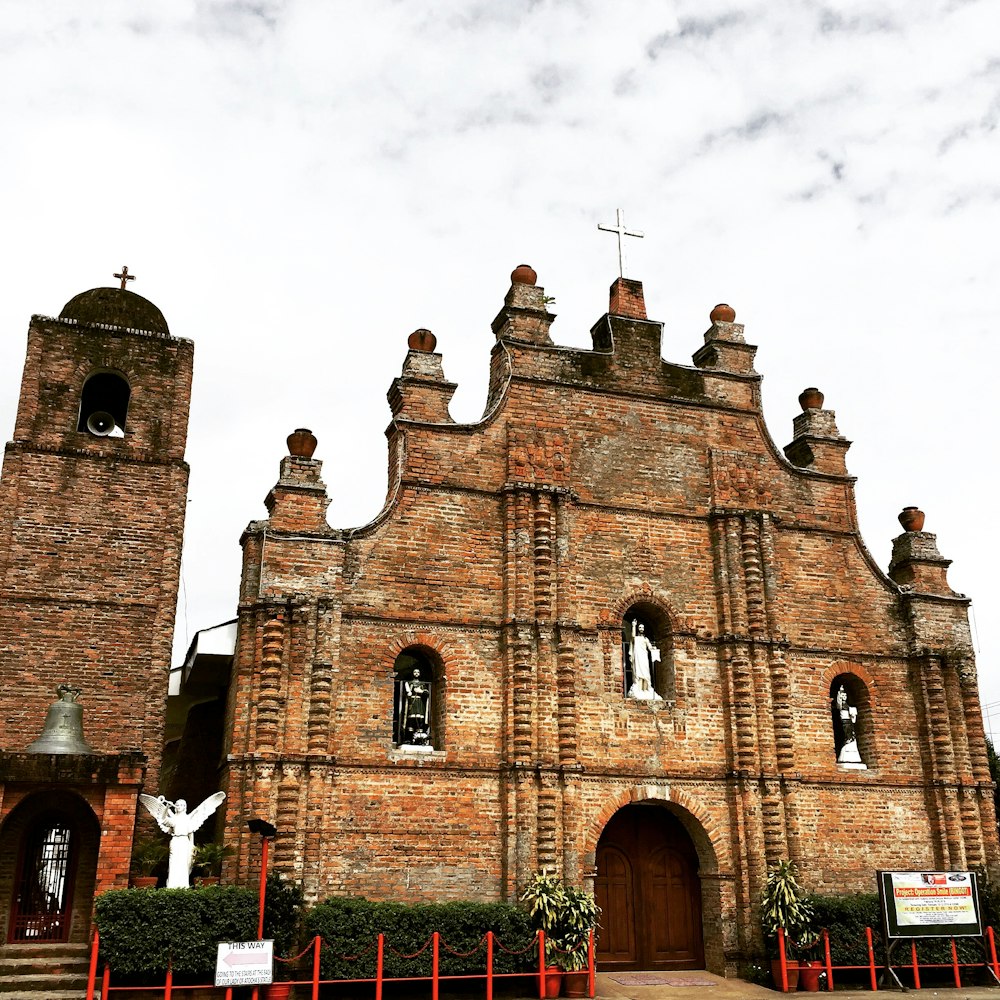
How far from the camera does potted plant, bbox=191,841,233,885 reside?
48.1ft

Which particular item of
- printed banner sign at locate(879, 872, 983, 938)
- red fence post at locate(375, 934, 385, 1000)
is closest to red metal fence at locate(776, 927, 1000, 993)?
printed banner sign at locate(879, 872, 983, 938)

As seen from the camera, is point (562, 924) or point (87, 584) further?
point (87, 584)

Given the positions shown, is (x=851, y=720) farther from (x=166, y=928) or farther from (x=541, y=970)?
(x=166, y=928)

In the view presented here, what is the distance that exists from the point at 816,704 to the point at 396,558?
25.3 feet

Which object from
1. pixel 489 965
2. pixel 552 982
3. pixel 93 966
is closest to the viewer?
pixel 93 966

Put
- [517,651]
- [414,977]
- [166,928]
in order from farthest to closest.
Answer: [517,651]
[414,977]
[166,928]

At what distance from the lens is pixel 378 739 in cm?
1578

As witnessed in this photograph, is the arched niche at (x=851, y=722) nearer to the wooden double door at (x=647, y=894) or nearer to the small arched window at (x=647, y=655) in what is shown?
the small arched window at (x=647, y=655)

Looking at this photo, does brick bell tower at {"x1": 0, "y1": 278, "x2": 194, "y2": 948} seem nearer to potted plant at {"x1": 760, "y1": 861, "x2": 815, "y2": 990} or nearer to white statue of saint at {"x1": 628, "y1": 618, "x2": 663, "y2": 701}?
white statue of saint at {"x1": 628, "y1": 618, "x2": 663, "y2": 701}

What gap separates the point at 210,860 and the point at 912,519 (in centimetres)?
1388

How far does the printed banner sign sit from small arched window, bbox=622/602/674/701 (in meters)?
4.41

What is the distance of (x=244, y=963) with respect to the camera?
12.9m

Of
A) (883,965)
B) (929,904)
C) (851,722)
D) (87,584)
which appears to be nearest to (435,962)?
(883,965)

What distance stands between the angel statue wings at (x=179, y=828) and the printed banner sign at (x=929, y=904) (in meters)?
9.95
